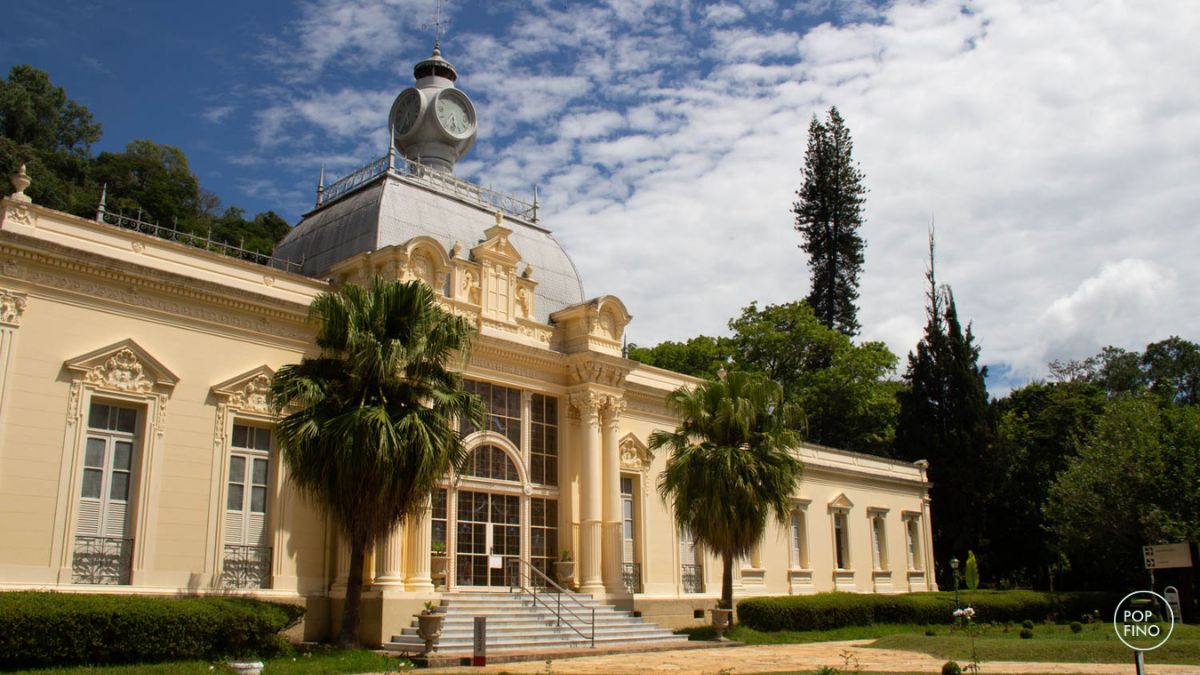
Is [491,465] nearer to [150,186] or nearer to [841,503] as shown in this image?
[841,503]

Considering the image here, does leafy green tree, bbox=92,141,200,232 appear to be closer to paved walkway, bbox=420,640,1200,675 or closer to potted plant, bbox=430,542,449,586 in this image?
potted plant, bbox=430,542,449,586

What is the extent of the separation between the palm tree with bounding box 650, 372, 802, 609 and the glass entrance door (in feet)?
13.7

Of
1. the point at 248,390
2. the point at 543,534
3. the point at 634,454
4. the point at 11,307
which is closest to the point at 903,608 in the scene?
the point at 634,454

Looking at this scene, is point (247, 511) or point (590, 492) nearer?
point (247, 511)

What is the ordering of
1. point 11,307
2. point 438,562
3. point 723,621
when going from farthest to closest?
point 723,621, point 438,562, point 11,307

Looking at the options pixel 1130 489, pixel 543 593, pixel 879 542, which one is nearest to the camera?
pixel 543 593

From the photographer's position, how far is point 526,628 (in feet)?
70.4

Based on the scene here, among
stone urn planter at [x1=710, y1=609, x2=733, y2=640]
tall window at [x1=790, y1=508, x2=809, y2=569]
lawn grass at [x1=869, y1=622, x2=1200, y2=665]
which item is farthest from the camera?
tall window at [x1=790, y1=508, x2=809, y2=569]

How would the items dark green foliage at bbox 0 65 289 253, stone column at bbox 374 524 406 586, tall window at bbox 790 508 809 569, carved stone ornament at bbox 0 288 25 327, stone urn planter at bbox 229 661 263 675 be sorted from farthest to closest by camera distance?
Result: dark green foliage at bbox 0 65 289 253 < tall window at bbox 790 508 809 569 < stone column at bbox 374 524 406 586 < carved stone ornament at bbox 0 288 25 327 < stone urn planter at bbox 229 661 263 675

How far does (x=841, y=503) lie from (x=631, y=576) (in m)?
12.7

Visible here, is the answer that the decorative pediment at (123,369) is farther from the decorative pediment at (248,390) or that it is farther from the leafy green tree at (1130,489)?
the leafy green tree at (1130,489)

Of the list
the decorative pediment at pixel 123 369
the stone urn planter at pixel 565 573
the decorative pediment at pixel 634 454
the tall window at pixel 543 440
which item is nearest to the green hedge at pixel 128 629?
the decorative pediment at pixel 123 369

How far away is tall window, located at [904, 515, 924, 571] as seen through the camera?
40.6 m

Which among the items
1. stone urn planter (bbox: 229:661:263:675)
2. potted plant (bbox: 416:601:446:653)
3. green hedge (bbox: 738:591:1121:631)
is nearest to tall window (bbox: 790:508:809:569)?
green hedge (bbox: 738:591:1121:631)
